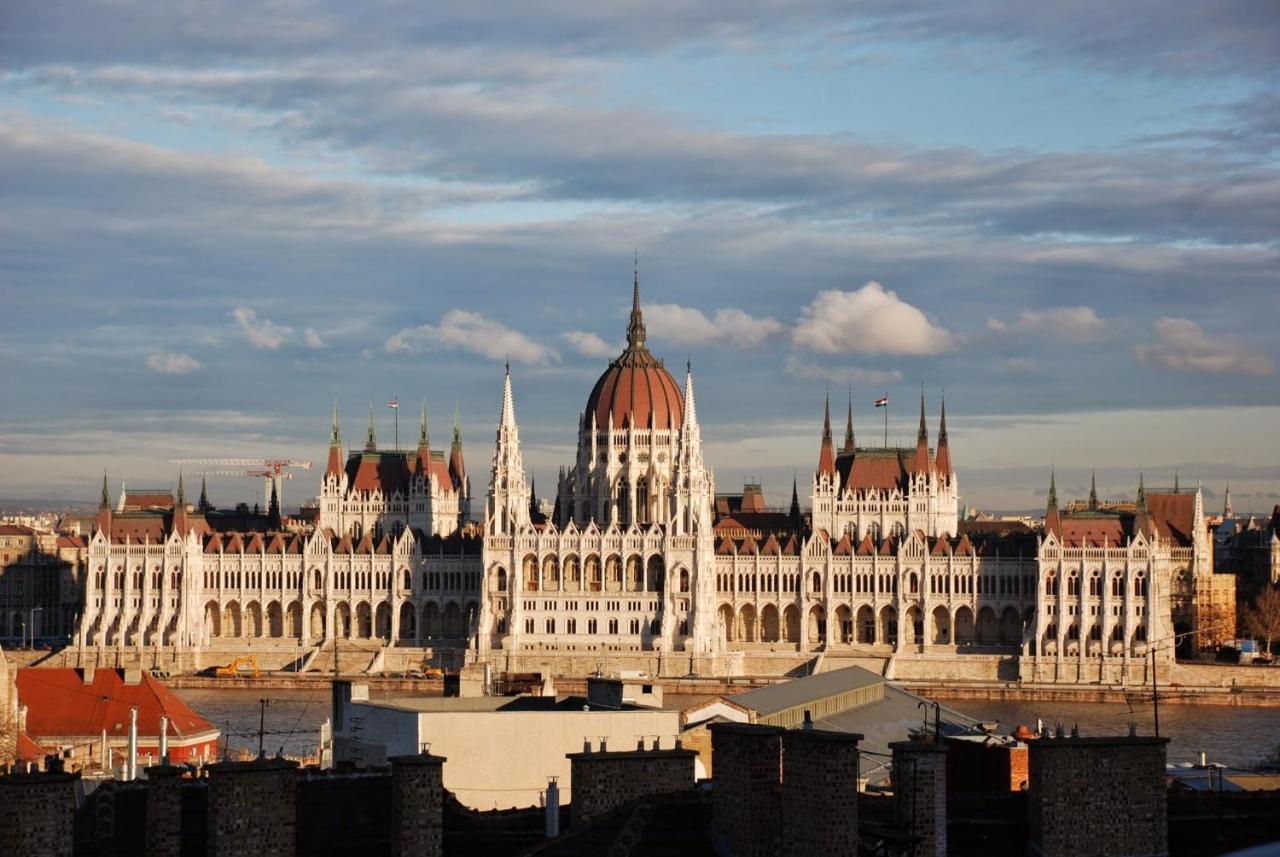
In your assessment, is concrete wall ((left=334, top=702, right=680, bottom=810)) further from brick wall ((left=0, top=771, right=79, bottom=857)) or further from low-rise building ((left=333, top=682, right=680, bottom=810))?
brick wall ((left=0, top=771, right=79, bottom=857))

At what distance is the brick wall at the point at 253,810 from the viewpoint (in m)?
26.6

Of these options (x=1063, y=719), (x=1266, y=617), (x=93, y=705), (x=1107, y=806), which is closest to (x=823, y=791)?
(x=1107, y=806)

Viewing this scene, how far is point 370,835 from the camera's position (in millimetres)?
33094

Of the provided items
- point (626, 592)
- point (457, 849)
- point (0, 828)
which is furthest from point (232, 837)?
point (626, 592)

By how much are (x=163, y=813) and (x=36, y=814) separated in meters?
2.54

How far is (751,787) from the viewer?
1048 inches

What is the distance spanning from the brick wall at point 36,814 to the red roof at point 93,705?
4531 centimetres

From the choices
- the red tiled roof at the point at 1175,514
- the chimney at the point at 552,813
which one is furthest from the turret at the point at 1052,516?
the chimney at the point at 552,813

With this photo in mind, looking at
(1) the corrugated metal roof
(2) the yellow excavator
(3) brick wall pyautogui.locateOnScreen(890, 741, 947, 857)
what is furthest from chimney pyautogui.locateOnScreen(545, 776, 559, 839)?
(2) the yellow excavator

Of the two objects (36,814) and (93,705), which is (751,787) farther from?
(93,705)

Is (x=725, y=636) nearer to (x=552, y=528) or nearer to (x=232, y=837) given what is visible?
(x=552, y=528)

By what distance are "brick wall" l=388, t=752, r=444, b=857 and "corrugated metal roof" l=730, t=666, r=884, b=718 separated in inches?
1465

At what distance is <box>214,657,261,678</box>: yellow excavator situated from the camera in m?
138

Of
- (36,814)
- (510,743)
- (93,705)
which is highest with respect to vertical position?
(36,814)
